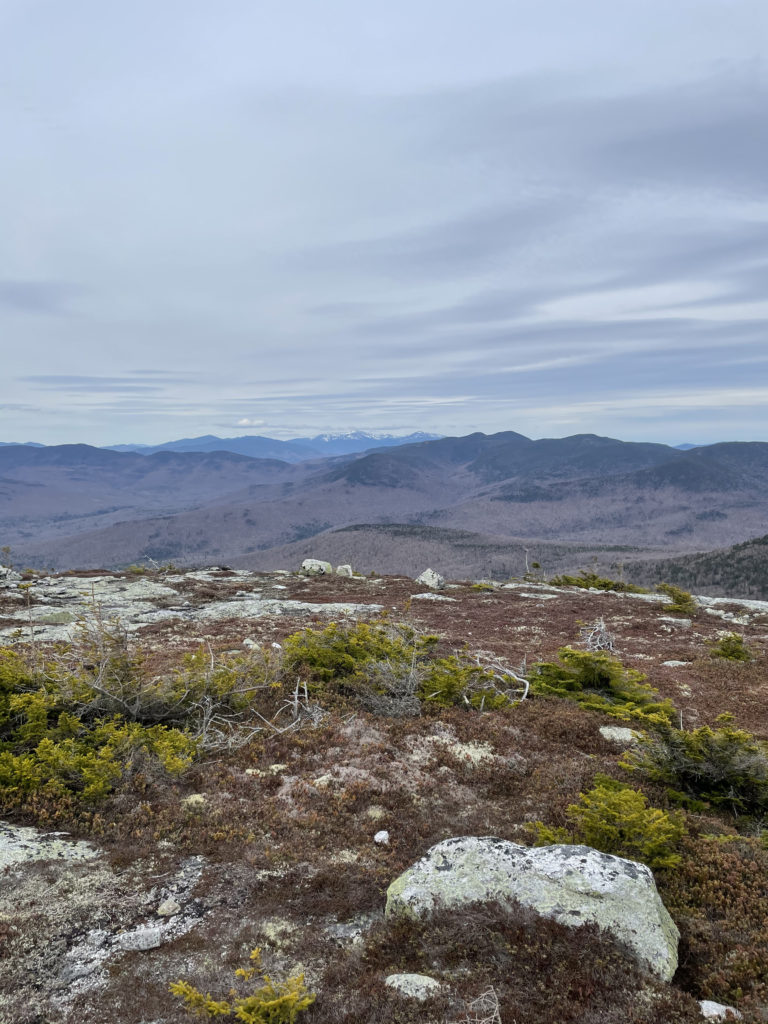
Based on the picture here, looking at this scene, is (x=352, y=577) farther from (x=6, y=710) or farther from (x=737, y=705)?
(x=6, y=710)

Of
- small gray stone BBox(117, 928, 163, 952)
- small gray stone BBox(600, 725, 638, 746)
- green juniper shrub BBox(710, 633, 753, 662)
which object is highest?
small gray stone BBox(117, 928, 163, 952)

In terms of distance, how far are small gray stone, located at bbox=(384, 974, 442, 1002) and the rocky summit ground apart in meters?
0.09

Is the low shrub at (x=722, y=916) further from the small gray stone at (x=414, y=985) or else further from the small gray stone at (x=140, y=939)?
the small gray stone at (x=140, y=939)

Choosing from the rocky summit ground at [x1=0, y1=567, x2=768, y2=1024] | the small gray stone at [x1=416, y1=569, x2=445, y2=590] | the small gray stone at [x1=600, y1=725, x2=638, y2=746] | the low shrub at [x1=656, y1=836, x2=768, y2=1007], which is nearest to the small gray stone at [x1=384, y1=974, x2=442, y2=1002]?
the rocky summit ground at [x1=0, y1=567, x2=768, y2=1024]

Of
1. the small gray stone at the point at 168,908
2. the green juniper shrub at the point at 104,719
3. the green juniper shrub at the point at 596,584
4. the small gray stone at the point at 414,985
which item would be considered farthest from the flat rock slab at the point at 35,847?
the green juniper shrub at the point at 596,584

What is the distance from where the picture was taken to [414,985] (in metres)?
5.07

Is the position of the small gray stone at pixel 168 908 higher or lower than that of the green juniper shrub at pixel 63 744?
lower

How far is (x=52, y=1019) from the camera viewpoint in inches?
187

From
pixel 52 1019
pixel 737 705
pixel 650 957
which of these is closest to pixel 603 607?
pixel 737 705

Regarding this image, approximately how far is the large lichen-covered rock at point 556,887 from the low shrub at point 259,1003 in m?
1.81

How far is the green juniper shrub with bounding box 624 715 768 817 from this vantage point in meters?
8.60

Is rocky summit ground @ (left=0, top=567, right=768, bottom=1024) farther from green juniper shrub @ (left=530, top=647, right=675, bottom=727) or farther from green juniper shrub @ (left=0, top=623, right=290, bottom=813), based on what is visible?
green juniper shrub @ (left=530, top=647, right=675, bottom=727)

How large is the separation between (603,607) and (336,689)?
2731cm

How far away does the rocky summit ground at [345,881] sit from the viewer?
4984 millimetres
